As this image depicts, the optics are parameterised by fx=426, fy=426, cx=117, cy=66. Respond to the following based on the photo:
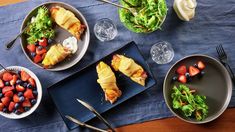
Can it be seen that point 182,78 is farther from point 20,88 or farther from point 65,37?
point 20,88

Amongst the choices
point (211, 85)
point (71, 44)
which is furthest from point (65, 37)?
point (211, 85)

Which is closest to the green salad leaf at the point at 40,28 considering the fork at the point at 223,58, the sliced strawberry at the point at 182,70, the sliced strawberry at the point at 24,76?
the sliced strawberry at the point at 24,76

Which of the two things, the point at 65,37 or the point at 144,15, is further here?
the point at 65,37

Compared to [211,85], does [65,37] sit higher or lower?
higher

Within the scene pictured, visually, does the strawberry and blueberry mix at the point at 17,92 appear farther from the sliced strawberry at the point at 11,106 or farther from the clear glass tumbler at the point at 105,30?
the clear glass tumbler at the point at 105,30

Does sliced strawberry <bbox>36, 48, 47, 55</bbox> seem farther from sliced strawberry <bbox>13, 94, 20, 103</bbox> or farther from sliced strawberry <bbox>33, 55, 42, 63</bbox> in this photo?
sliced strawberry <bbox>13, 94, 20, 103</bbox>
